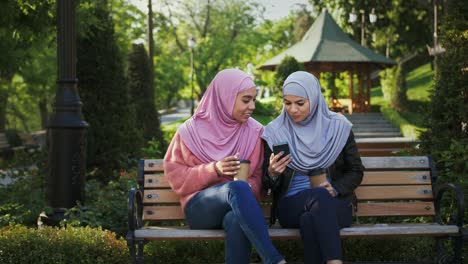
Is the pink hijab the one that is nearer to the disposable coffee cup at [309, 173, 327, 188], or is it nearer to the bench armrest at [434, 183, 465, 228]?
the disposable coffee cup at [309, 173, 327, 188]

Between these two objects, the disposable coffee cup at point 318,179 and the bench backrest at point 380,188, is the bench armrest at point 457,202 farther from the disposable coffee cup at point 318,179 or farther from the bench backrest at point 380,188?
the disposable coffee cup at point 318,179

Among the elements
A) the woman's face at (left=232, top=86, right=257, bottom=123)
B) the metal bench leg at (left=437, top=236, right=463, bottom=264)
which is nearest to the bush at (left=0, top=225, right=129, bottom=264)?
the woman's face at (left=232, top=86, right=257, bottom=123)

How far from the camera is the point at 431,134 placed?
279 inches

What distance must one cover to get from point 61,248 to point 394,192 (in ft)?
7.79

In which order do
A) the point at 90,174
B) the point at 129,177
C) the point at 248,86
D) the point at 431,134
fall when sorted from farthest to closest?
the point at 90,174, the point at 129,177, the point at 431,134, the point at 248,86

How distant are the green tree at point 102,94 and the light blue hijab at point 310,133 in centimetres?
499

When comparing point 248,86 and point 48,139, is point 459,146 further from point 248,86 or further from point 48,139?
point 48,139

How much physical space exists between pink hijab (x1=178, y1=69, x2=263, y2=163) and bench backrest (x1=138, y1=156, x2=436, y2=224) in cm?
51

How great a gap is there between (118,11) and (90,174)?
18.9 meters

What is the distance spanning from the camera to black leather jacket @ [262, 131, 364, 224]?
4.77 metres

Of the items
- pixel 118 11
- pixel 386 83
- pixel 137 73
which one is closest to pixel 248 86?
pixel 137 73

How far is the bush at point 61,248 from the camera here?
505 cm

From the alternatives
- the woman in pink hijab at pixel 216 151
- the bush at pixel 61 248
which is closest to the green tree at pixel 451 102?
the woman in pink hijab at pixel 216 151

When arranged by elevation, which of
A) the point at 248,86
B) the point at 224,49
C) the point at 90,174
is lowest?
the point at 90,174
